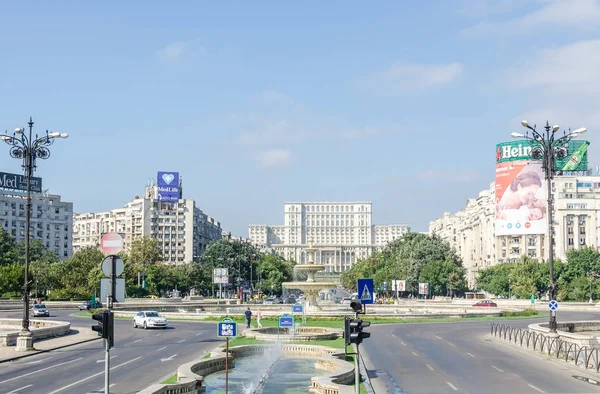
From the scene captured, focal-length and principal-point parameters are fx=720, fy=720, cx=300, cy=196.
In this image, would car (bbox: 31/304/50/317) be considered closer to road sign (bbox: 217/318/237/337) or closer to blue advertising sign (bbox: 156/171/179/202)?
road sign (bbox: 217/318/237/337)

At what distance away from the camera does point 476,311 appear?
74875 millimetres

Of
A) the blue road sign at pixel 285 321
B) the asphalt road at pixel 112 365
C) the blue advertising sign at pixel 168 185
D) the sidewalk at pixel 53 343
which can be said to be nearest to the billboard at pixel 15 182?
the blue advertising sign at pixel 168 185

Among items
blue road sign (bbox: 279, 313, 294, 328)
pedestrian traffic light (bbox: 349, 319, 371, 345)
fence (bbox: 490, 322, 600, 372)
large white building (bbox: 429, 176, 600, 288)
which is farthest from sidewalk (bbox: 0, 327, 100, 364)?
large white building (bbox: 429, 176, 600, 288)

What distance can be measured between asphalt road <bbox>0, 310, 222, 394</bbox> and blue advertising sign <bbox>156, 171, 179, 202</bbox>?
141m

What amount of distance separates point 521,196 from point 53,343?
107 meters

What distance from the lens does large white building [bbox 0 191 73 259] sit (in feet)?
592

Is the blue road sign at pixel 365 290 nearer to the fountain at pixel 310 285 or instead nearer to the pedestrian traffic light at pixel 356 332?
the pedestrian traffic light at pixel 356 332

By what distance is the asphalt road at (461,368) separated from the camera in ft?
82.3

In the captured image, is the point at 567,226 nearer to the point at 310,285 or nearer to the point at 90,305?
the point at 310,285

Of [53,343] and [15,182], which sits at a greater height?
[15,182]

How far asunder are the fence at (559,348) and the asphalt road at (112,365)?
17200 mm

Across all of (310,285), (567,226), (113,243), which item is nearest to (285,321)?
(113,243)

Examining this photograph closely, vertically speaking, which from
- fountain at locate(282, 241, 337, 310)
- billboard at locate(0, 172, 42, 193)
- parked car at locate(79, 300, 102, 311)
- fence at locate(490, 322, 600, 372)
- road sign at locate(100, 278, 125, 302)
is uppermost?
billboard at locate(0, 172, 42, 193)

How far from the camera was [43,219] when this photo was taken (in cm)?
19212
